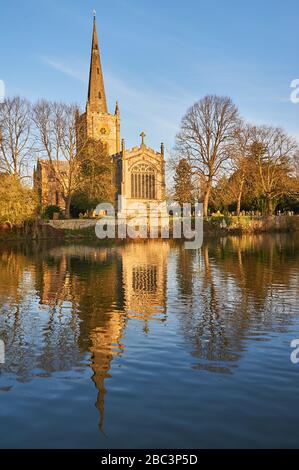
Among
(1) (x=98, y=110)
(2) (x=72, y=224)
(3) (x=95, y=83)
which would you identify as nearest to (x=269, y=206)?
(2) (x=72, y=224)

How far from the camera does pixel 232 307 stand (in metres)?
12.4

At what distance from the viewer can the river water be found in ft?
18.6

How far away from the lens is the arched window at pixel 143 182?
78062 millimetres

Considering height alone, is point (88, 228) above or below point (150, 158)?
below

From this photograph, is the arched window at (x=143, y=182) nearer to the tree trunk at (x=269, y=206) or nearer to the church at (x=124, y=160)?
the church at (x=124, y=160)

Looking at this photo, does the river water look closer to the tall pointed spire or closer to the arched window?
the arched window

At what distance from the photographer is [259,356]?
8.34m

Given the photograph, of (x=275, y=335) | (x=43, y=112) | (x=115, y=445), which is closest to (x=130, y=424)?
(x=115, y=445)

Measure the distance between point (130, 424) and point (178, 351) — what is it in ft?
10.0

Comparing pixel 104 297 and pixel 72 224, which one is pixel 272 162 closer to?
pixel 72 224

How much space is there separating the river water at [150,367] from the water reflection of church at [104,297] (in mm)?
53

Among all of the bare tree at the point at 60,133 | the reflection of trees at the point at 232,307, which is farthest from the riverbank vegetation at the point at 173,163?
the reflection of trees at the point at 232,307

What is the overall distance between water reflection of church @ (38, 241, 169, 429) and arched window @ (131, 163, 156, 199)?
53.8 m

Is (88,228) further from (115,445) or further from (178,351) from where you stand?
(115,445)
